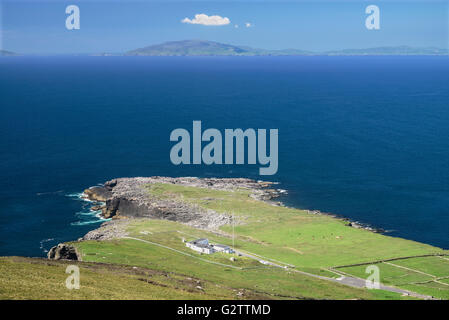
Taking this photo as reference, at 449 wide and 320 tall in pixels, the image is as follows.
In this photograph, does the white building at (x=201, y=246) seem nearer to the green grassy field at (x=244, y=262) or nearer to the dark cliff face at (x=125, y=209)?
the green grassy field at (x=244, y=262)

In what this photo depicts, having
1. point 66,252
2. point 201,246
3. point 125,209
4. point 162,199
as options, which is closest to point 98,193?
point 125,209

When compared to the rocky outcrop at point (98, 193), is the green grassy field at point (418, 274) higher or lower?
lower

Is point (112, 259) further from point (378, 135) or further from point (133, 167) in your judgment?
point (378, 135)

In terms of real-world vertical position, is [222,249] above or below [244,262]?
above

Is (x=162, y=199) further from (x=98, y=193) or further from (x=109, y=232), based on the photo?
(x=109, y=232)

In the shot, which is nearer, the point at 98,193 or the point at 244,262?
the point at 244,262

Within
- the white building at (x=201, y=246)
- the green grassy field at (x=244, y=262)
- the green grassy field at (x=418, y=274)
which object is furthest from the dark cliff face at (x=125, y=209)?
the green grassy field at (x=418, y=274)
